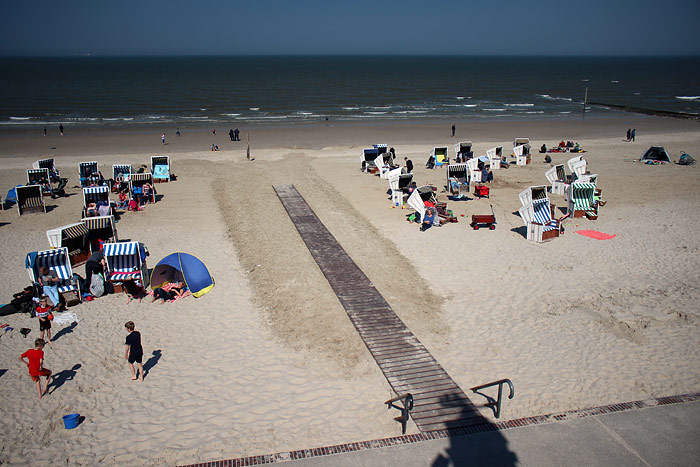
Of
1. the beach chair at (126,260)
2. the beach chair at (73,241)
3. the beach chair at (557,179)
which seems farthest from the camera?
the beach chair at (557,179)

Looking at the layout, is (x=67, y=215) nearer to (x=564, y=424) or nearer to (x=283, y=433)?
(x=283, y=433)

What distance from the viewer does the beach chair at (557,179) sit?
2062 cm

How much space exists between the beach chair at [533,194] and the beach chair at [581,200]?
50.2 inches

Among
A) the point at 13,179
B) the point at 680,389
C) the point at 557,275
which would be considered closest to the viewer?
the point at 680,389

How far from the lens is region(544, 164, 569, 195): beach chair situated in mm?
20625

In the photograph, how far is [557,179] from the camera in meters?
21.4

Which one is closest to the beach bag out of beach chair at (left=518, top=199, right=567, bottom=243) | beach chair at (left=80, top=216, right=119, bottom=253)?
beach chair at (left=80, top=216, right=119, bottom=253)

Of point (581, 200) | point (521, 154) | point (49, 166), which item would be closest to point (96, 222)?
point (49, 166)

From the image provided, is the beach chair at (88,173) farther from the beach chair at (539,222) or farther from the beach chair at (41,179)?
the beach chair at (539,222)

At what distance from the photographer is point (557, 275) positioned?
1327cm

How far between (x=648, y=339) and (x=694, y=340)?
0.93 meters

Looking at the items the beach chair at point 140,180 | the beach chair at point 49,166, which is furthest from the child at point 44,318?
the beach chair at point 49,166

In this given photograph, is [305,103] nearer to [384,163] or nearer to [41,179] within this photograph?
[384,163]

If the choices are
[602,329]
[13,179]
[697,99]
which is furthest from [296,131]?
[697,99]
